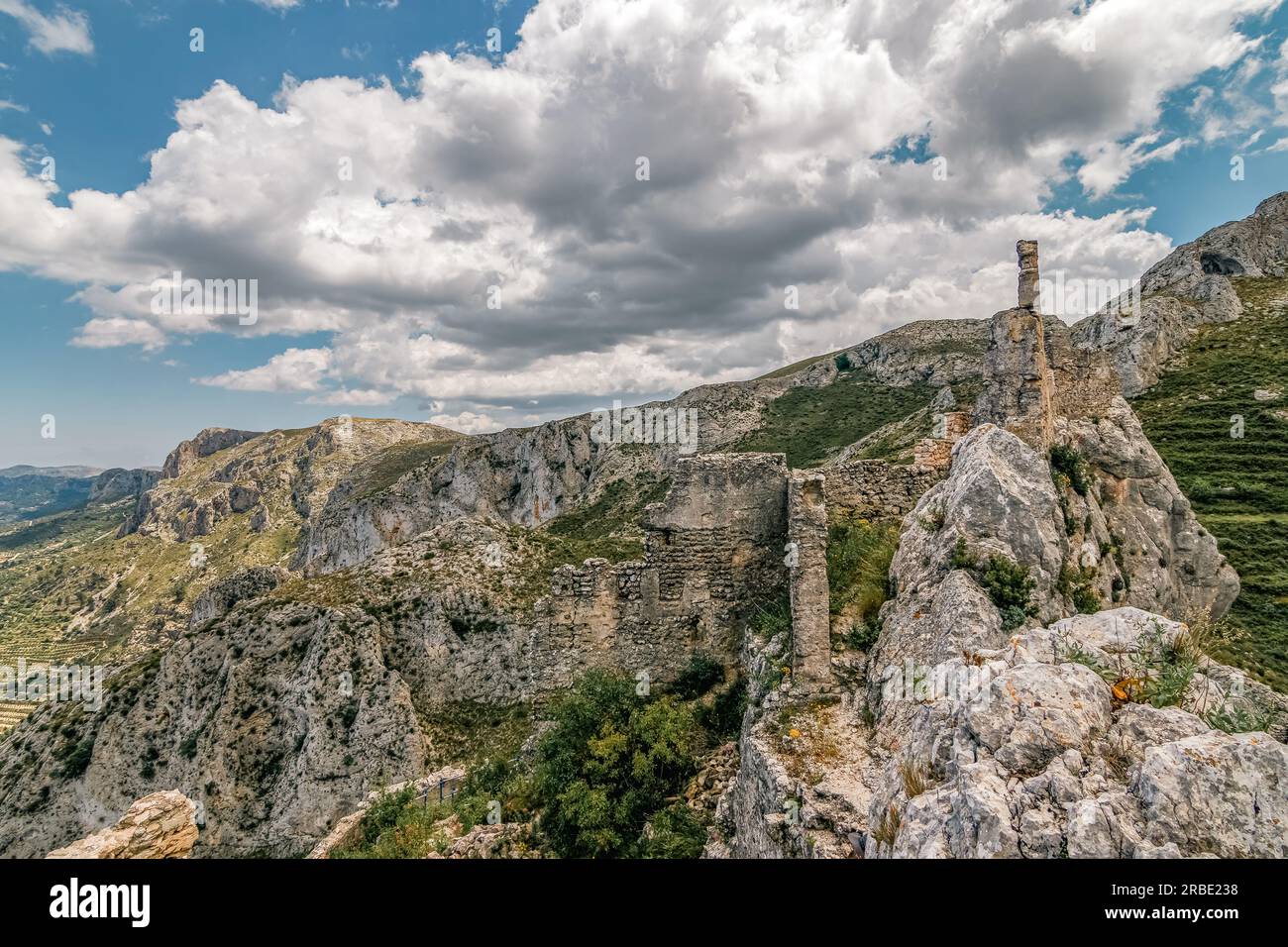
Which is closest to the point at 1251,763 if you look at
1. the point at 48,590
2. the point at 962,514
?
the point at 962,514

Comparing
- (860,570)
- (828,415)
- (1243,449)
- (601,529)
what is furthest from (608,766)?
(828,415)

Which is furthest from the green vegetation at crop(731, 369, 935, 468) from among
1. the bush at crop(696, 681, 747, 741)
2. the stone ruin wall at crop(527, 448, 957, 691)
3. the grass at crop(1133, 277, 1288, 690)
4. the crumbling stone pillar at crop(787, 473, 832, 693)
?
the crumbling stone pillar at crop(787, 473, 832, 693)

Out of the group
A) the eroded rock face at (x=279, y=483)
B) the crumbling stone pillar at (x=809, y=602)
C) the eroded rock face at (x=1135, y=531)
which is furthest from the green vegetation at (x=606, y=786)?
the eroded rock face at (x=279, y=483)

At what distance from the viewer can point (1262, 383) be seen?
3853 centimetres

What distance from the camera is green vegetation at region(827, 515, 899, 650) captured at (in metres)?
9.45

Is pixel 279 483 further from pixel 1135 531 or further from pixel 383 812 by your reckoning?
pixel 1135 531

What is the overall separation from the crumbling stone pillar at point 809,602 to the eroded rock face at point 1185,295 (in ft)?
103

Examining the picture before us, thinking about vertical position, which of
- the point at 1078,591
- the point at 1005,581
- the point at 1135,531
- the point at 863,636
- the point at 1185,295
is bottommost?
the point at 863,636

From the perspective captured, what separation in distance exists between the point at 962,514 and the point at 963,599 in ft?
5.35

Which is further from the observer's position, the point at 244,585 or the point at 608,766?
the point at 244,585

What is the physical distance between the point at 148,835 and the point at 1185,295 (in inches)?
2922

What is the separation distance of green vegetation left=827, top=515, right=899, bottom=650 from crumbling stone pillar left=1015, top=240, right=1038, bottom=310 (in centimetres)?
670

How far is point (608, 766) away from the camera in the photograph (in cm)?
988
